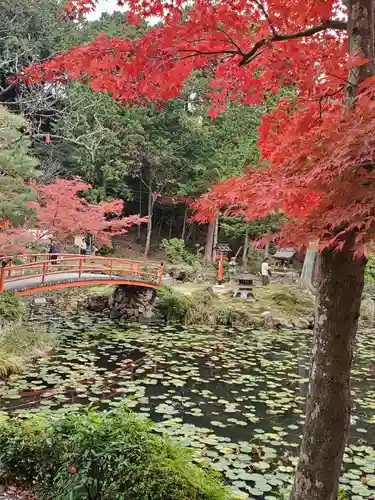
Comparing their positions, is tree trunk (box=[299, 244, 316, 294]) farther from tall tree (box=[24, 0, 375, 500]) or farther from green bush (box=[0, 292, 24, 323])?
tall tree (box=[24, 0, 375, 500])

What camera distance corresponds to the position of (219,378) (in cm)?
855

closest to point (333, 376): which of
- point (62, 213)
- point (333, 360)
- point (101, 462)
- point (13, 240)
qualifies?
point (333, 360)

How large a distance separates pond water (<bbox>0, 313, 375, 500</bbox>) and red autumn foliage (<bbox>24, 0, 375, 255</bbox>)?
2.59 m

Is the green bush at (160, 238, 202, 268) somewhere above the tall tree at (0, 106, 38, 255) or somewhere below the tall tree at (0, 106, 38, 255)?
below

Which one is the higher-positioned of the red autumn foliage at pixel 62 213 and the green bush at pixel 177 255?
the red autumn foliage at pixel 62 213

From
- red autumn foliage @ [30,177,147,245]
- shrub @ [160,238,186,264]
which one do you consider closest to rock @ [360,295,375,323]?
shrub @ [160,238,186,264]

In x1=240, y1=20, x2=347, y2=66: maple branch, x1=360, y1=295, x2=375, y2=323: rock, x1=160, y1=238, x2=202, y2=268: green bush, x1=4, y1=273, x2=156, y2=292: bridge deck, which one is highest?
x1=240, y1=20, x2=347, y2=66: maple branch

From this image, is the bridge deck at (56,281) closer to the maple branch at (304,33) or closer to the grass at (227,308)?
the grass at (227,308)

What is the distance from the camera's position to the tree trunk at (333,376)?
306 centimetres

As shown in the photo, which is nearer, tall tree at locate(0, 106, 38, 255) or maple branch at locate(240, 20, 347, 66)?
maple branch at locate(240, 20, 347, 66)

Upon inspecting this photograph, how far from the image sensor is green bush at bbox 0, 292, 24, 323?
968 centimetres

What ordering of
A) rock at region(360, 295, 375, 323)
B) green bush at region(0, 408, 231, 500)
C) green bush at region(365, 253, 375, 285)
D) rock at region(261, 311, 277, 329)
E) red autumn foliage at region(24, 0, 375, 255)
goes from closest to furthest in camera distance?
red autumn foliage at region(24, 0, 375, 255)
green bush at region(0, 408, 231, 500)
rock at region(261, 311, 277, 329)
rock at region(360, 295, 375, 323)
green bush at region(365, 253, 375, 285)

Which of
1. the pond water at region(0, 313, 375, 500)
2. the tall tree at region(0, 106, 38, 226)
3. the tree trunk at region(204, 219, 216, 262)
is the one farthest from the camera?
the tree trunk at region(204, 219, 216, 262)

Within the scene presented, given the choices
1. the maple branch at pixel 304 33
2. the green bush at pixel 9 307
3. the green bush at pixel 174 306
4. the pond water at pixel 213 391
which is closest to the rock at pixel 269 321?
the pond water at pixel 213 391
